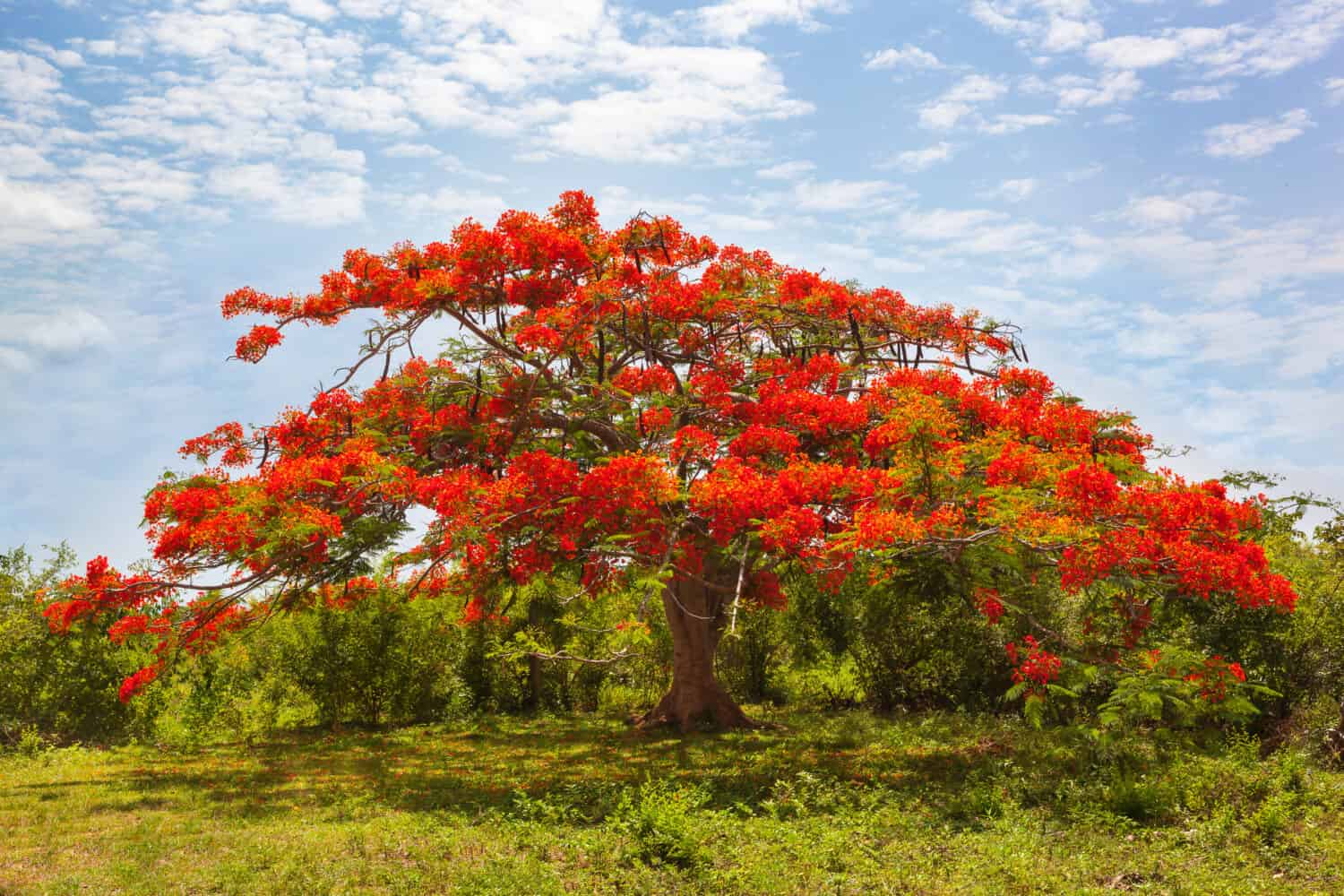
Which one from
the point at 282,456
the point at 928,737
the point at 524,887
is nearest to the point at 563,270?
the point at 282,456

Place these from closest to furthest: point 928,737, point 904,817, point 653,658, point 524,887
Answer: point 524,887 → point 904,817 → point 928,737 → point 653,658

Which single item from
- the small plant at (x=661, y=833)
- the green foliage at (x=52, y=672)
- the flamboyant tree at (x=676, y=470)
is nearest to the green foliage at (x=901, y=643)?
the flamboyant tree at (x=676, y=470)

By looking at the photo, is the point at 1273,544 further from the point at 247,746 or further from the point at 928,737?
the point at 247,746

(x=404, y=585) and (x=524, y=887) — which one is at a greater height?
(x=404, y=585)

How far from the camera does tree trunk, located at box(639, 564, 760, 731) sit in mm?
15266

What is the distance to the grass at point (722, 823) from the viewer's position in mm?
7188

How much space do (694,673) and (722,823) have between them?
23.0ft

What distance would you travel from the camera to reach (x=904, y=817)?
874cm

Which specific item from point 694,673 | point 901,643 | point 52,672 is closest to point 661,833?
point 694,673

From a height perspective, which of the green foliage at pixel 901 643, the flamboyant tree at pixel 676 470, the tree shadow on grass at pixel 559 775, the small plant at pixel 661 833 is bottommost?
the tree shadow on grass at pixel 559 775

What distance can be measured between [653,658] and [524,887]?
1244 cm

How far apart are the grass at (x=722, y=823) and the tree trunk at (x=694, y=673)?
6.05 ft

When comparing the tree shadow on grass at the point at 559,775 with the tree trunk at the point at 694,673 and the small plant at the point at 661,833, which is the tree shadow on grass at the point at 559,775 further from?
the small plant at the point at 661,833

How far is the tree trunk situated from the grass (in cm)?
185
